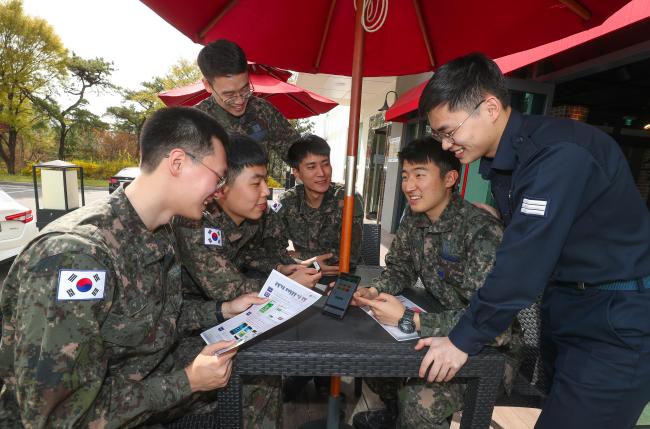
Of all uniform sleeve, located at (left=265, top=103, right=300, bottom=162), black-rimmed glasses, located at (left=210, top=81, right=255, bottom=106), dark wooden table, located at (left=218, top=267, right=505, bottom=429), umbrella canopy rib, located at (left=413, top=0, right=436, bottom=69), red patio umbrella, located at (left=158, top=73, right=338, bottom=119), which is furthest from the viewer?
red patio umbrella, located at (left=158, top=73, right=338, bottom=119)

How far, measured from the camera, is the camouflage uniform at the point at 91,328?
82cm

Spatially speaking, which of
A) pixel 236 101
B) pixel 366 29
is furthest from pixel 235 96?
pixel 366 29

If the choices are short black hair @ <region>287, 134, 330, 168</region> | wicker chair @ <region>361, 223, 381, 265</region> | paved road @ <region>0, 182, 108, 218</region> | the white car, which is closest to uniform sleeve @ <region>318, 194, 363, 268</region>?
wicker chair @ <region>361, 223, 381, 265</region>

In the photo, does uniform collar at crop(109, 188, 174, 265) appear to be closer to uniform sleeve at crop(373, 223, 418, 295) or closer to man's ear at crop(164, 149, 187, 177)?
man's ear at crop(164, 149, 187, 177)

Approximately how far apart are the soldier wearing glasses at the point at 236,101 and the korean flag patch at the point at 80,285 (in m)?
1.35

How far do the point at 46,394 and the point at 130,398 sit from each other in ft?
0.72

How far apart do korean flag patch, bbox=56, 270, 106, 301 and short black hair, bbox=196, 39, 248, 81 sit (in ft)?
4.72

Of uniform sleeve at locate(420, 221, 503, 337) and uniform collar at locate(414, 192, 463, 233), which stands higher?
uniform collar at locate(414, 192, 463, 233)

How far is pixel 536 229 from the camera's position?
99 cm

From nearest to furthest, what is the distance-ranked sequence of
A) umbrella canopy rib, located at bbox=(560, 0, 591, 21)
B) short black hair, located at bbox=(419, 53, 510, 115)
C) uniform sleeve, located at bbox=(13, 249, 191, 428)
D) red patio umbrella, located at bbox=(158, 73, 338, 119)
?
uniform sleeve, located at bbox=(13, 249, 191, 428), short black hair, located at bbox=(419, 53, 510, 115), umbrella canopy rib, located at bbox=(560, 0, 591, 21), red patio umbrella, located at bbox=(158, 73, 338, 119)

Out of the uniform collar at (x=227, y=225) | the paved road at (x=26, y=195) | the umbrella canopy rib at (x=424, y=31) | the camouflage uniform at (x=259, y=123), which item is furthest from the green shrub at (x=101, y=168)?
the umbrella canopy rib at (x=424, y=31)

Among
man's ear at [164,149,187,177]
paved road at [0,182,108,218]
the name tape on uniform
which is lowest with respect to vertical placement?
paved road at [0,182,108,218]

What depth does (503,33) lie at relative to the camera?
70.9 inches

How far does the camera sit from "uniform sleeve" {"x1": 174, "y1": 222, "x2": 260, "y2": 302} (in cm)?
154
